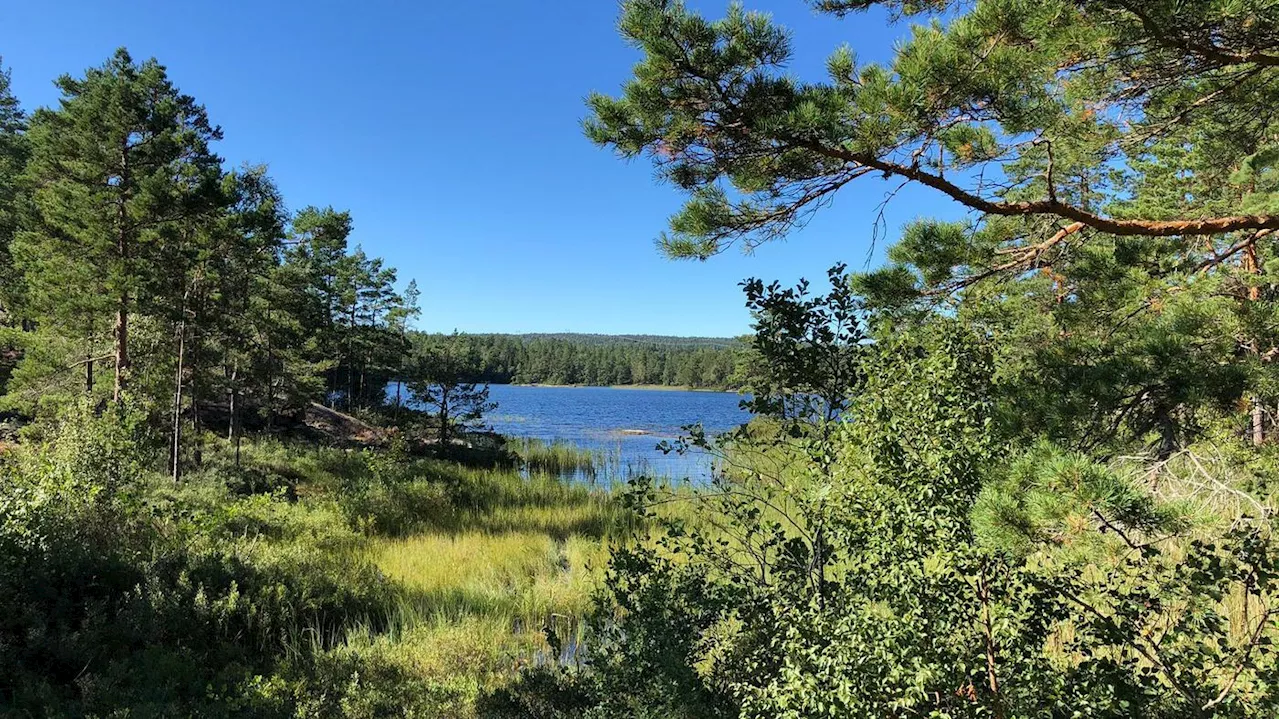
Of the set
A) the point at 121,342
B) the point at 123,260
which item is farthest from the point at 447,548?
the point at 123,260

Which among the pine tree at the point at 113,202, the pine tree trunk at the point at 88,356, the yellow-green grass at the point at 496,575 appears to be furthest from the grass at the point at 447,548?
the pine tree at the point at 113,202

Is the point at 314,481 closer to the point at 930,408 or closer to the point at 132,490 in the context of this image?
the point at 132,490

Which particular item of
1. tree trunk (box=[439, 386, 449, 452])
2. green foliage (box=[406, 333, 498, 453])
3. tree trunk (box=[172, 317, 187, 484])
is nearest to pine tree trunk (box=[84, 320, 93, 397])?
tree trunk (box=[172, 317, 187, 484])

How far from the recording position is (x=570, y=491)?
16297mm

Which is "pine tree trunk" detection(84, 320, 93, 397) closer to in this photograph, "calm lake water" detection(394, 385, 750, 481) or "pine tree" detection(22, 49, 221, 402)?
"pine tree" detection(22, 49, 221, 402)

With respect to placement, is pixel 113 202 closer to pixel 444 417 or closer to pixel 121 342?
pixel 121 342

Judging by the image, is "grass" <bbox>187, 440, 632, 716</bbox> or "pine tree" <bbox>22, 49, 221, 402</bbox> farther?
"pine tree" <bbox>22, 49, 221, 402</bbox>

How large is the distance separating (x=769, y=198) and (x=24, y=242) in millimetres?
16251

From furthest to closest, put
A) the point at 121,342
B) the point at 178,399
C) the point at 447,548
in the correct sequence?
the point at 121,342 → the point at 178,399 → the point at 447,548

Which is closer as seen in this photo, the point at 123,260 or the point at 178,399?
the point at 178,399

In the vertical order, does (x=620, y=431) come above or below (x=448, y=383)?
below

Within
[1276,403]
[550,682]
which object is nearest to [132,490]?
[550,682]

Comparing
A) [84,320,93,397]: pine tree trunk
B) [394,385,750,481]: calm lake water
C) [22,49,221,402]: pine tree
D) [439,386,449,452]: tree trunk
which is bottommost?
[394,385,750,481]: calm lake water

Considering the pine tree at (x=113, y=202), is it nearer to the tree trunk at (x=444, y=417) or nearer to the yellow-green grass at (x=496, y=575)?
the yellow-green grass at (x=496, y=575)
